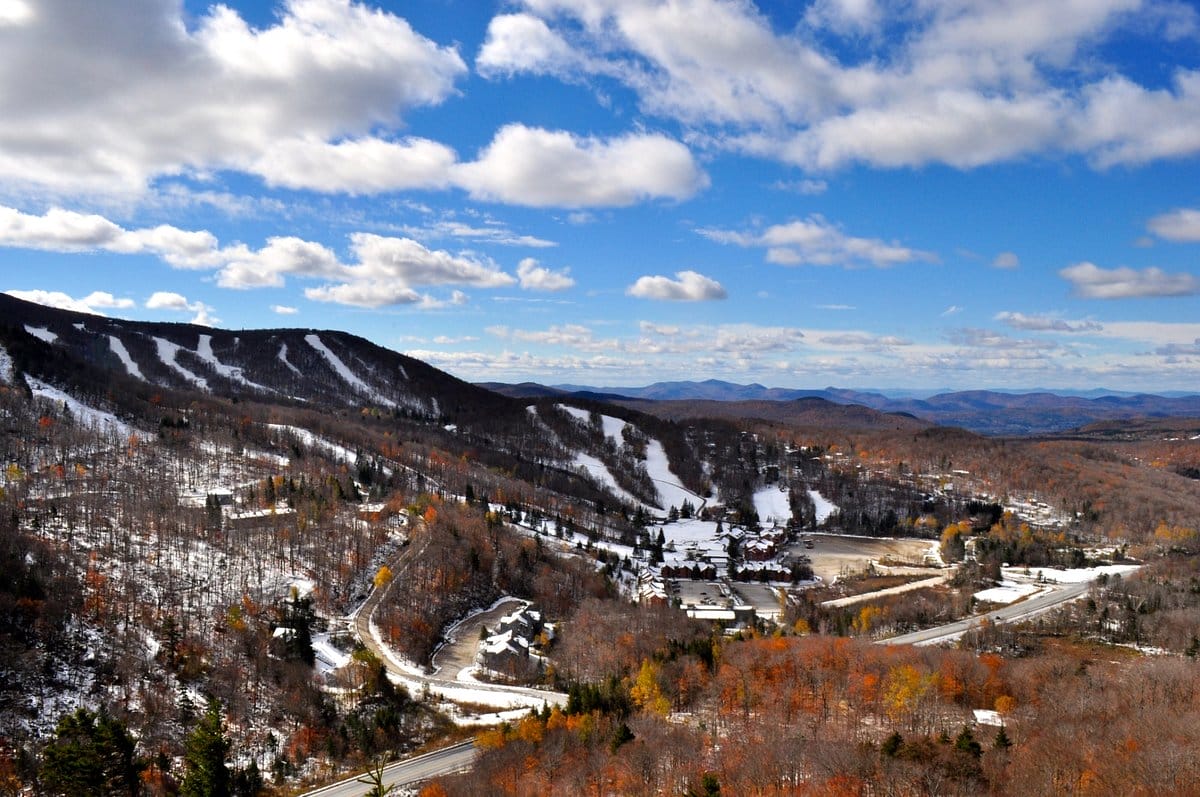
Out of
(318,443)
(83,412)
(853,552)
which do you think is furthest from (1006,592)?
(83,412)

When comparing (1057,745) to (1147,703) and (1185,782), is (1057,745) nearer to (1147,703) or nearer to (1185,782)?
(1185,782)

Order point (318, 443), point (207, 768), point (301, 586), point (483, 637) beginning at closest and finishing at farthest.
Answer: point (207, 768)
point (483, 637)
point (301, 586)
point (318, 443)

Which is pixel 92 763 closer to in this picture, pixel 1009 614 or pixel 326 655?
pixel 326 655

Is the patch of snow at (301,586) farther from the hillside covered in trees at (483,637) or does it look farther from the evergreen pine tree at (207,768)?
the evergreen pine tree at (207,768)

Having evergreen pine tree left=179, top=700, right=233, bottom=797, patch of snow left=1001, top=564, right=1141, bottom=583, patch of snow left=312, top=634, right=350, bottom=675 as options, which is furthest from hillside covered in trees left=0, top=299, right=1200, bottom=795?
patch of snow left=1001, top=564, right=1141, bottom=583

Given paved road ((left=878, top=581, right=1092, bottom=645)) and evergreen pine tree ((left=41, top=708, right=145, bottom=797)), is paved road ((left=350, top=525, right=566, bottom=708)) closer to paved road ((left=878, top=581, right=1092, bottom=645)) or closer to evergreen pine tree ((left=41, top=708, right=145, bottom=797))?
evergreen pine tree ((left=41, top=708, right=145, bottom=797))

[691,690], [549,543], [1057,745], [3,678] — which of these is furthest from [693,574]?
[3,678]
